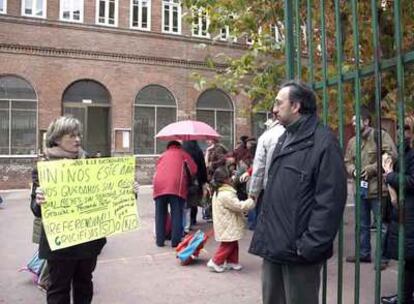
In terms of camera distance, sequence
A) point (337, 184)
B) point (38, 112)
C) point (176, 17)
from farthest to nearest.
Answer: point (176, 17) < point (38, 112) < point (337, 184)

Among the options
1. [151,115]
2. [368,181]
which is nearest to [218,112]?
[151,115]

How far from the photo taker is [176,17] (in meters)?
21.5

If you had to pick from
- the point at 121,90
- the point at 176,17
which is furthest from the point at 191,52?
the point at 121,90

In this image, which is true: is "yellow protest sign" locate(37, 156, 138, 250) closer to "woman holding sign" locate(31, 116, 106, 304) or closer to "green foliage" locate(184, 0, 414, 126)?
"woman holding sign" locate(31, 116, 106, 304)

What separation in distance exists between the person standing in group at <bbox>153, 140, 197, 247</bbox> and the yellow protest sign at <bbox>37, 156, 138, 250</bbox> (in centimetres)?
373

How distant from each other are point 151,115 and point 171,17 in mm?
4351

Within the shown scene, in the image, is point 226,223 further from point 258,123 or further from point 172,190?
point 258,123

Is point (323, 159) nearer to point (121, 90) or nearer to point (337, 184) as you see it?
point (337, 184)

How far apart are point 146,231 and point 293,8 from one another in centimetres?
643

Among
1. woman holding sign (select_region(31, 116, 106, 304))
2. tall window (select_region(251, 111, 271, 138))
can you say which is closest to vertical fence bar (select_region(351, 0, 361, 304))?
woman holding sign (select_region(31, 116, 106, 304))

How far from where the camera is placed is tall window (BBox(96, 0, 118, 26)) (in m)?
19.9

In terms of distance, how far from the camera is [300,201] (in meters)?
3.02

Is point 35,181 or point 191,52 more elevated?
point 191,52

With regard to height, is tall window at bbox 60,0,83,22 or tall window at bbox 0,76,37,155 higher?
tall window at bbox 60,0,83,22
